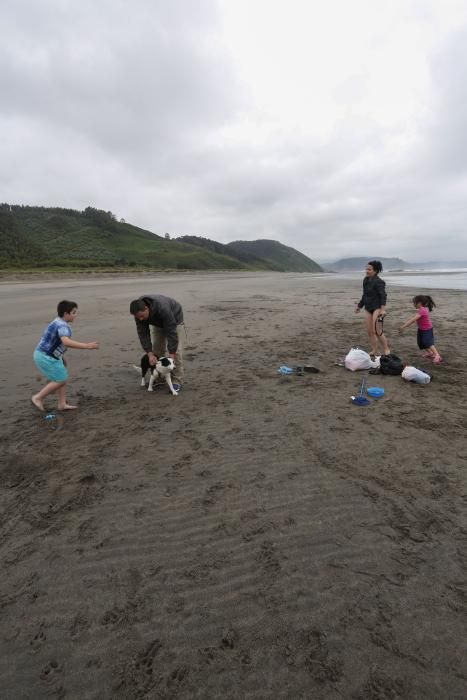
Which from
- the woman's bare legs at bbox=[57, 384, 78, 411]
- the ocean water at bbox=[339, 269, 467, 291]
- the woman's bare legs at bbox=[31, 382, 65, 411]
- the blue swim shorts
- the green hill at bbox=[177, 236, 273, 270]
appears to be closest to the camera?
the blue swim shorts

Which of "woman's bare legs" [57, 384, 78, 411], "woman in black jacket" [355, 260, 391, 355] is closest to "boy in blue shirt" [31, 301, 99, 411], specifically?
"woman's bare legs" [57, 384, 78, 411]

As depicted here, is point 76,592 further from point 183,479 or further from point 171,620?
point 183,479

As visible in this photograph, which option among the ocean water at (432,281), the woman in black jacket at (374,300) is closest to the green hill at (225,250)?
the ocean water at (432,281)

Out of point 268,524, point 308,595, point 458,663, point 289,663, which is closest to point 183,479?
point 268,524

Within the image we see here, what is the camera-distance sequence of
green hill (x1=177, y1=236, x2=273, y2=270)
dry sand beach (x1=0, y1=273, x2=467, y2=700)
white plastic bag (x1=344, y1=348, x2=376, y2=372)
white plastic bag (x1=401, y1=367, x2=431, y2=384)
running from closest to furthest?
dry sand beach (x1=0, y1=273, x2=467, y2=700), white plastic bag (x1=401, y1=367, x2=431, y2=384), white plastic bag (x1=344, y1=348, x2=376, y2=372), green hill (x1=177, y1=236, x2=273, y2=270)

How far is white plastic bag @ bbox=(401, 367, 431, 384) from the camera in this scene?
6926 millimetres

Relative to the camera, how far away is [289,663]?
2.18m

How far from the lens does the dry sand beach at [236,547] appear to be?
216 cm

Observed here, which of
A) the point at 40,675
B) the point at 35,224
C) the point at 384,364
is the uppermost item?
the point at 35,224

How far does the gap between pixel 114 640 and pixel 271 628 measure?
44.3 inches

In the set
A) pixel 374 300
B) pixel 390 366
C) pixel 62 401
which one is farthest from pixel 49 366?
pixel 374 300

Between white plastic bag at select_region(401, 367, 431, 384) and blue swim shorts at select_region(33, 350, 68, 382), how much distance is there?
6906mm

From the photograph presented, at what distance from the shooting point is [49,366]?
5617 millimetres

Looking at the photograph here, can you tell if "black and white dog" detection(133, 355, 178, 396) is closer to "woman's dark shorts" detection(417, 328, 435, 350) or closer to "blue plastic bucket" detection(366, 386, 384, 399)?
"blue plastic bucket" detection(366, 386, 384, 399)
